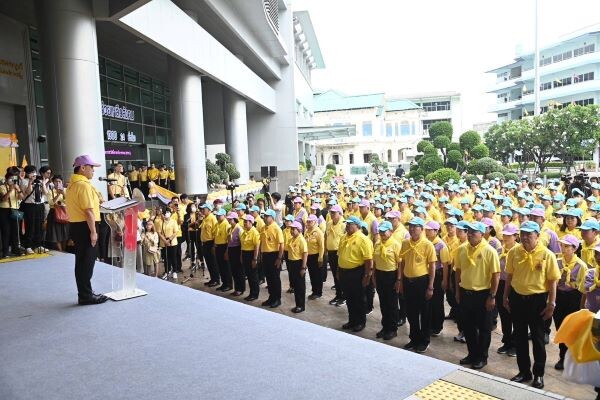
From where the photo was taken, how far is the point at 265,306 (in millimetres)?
8742

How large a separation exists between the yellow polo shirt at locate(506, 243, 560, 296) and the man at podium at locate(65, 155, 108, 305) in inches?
183

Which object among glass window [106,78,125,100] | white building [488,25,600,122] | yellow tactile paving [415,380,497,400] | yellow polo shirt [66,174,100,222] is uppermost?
white building [488,25,600,122]

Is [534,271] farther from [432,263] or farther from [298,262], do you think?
[298,262]

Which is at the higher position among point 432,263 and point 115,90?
point 115,90

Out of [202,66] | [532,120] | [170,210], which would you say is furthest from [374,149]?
[170,210]

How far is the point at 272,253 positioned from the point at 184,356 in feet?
16.4

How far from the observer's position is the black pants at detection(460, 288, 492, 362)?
18.6ft

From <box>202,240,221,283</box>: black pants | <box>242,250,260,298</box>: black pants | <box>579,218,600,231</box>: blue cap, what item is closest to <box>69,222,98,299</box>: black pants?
<box>242,250,260,298</box>: black pants

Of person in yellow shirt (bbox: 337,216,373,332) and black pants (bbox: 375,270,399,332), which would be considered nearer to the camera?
black pants (bbox: 375,270,399,332)

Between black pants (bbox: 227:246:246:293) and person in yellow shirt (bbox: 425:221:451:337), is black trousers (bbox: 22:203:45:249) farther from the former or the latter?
person in yellow shirt (bbox: 425:221:451:337)

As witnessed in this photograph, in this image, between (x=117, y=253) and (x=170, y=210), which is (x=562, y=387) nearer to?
(x=117, y=253)

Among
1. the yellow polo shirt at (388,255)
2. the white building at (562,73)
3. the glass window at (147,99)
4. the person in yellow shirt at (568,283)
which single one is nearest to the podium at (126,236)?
the yellow polo shirt at (388,255)

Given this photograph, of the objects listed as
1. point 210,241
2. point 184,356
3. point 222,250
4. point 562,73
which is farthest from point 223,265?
point 562,73

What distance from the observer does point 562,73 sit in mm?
50594
